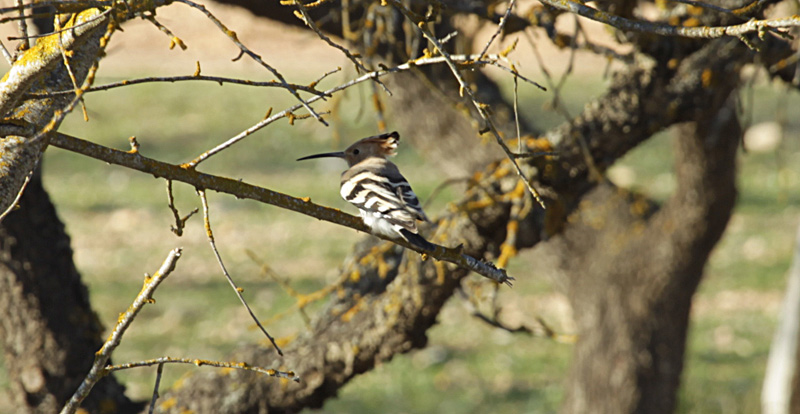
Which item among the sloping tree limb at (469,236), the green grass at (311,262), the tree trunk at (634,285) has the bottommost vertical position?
the sloping tree limb at (469,236)

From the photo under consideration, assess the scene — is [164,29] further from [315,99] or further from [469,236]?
[469,236]

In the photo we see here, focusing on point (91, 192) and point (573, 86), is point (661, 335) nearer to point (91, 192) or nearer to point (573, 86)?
point (91, 192)

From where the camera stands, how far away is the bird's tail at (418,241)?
246 cm

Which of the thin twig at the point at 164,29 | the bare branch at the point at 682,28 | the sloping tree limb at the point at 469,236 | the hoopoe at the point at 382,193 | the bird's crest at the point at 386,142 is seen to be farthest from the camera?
the sloping tree limb at the point at 469,236

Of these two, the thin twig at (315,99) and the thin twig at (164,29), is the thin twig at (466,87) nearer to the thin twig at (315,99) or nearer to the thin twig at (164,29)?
the thin twig at (315,99)

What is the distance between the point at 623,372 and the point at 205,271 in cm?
655

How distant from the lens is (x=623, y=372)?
542 cm

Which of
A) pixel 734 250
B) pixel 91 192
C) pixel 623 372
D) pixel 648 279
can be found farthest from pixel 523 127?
pixel 91 192

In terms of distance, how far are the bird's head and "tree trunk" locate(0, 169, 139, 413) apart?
3.34ft

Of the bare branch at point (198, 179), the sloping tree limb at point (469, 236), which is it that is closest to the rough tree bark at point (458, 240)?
the sloping tree limb at point (469, 236)

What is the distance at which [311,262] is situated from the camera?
10945 mm

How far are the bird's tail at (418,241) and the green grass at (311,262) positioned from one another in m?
1.90

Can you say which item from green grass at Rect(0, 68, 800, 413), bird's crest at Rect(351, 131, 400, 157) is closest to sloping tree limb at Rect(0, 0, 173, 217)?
bird's crest at Rect(351, 131, 400, 157)

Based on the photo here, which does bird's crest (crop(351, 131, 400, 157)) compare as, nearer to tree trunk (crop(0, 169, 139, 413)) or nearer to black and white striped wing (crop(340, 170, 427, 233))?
black and white striped wing (crop(340, 170, 427, 233))
